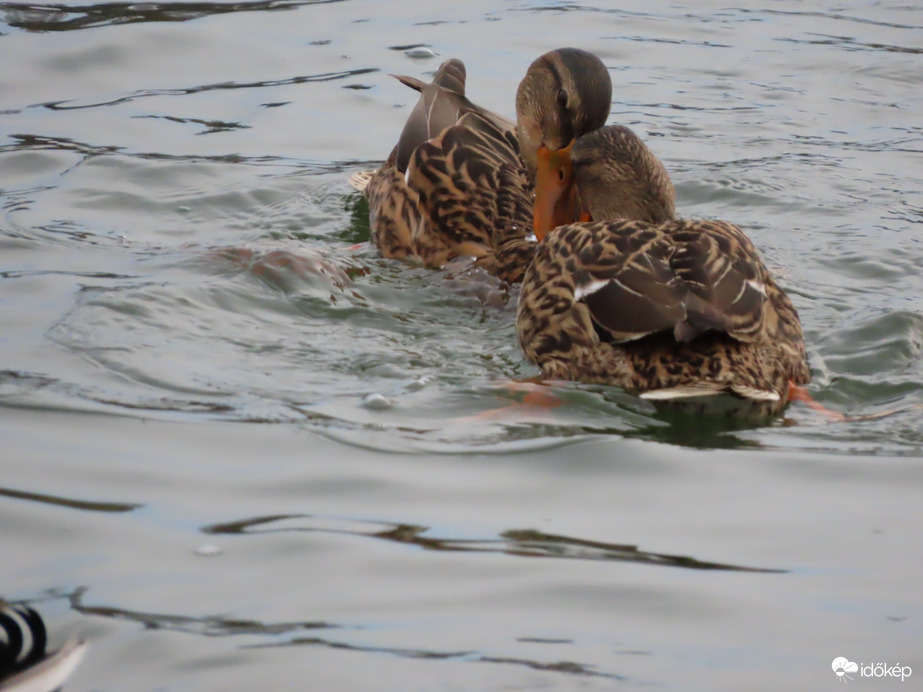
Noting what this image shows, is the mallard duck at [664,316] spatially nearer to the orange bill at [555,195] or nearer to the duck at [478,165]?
the orange bill at [555,195]

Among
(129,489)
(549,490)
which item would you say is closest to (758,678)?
(549,490)

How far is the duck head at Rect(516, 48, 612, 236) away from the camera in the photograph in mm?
7453

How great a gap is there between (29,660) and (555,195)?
5354 mm

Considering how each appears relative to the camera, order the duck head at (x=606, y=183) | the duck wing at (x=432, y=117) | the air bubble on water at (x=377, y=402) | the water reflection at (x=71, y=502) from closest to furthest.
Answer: the water reflection at (x=71, y=502), the air bubble on water at (x=377, y=402), the duck head at (x=606, y=183), the duck wing at (x=432, y=117)

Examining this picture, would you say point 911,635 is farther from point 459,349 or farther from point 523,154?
point 523,154

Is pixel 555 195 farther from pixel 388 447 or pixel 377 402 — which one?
pixel 388 447

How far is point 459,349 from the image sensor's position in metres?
6.41

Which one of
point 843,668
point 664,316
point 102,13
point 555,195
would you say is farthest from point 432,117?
point 843,668

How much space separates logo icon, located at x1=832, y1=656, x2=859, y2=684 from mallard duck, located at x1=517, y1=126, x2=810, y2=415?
1.74 meters

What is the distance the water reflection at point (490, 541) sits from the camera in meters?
4.09

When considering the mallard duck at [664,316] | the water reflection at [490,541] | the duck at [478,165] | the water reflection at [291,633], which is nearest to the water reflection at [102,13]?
the duck at [478,165]

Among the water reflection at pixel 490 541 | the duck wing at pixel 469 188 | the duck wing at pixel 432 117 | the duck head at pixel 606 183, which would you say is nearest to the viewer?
the water reflection at pixel 490 541

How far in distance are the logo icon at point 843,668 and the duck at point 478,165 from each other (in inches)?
162

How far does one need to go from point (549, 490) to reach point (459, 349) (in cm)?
189
